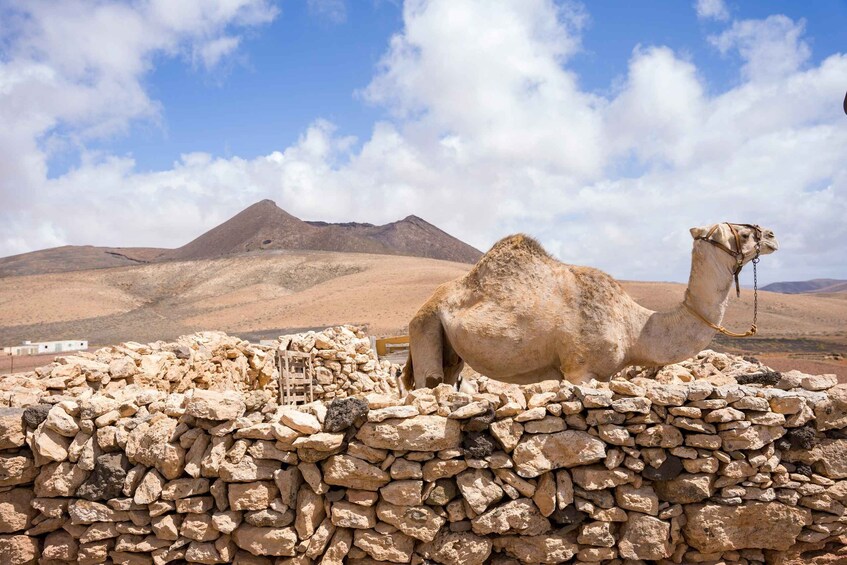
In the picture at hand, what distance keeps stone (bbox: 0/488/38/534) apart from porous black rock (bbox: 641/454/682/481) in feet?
18.3

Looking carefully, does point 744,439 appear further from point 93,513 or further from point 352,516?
point 93,513

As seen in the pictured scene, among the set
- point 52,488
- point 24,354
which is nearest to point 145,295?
point 24,354

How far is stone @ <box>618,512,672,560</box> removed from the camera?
16.2 feet

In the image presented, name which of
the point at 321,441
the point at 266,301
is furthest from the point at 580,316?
the point at 266,301

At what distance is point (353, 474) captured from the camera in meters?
4.93

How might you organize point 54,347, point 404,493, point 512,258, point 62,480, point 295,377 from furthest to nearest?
1. point 54,347
2. point 295,377
3. point 512,258
4. point 62,480
5. point 404,493

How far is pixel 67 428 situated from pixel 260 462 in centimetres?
193

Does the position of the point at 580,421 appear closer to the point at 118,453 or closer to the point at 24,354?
the point at 118,453

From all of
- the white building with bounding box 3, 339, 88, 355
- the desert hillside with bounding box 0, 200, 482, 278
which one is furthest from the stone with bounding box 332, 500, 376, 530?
the desert hillside with bounding box 0, 200, 482, 278

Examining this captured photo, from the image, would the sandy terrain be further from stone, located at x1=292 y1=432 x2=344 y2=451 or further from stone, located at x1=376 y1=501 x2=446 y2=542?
stone, located at x1=292 y1=432 x2=344 y2=451

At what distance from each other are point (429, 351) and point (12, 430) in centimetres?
432

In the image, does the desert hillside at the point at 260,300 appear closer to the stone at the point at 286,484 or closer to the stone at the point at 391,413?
the stone at the point at 391,413

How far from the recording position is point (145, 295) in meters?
87.3

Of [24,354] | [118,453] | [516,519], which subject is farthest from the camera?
[24,354]
